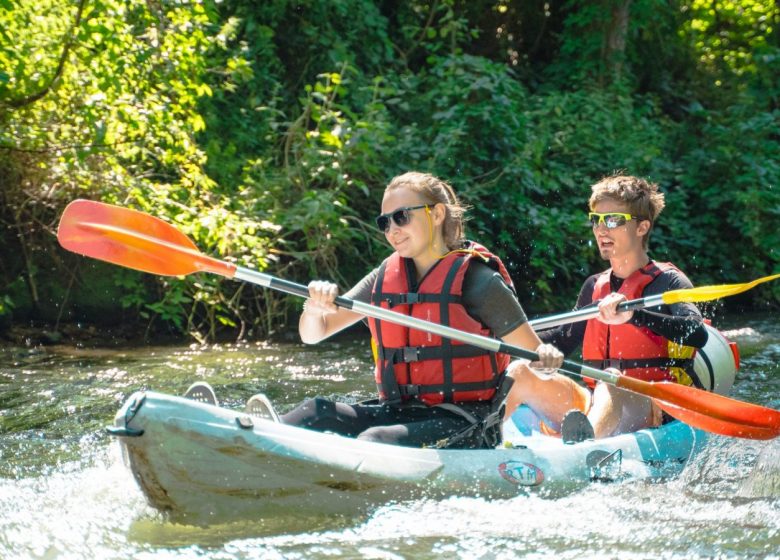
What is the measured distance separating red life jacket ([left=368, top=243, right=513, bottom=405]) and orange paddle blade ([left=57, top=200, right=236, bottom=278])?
2.27 feet

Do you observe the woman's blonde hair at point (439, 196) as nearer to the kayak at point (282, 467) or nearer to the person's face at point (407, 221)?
the person's face at point (407, 221)

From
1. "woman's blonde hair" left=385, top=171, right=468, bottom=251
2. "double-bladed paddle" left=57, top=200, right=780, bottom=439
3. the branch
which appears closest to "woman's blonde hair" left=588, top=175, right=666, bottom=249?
"double-bladed paddle" left=57, top=200, right=780, bottom=439

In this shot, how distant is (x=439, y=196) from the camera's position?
11.9 ft

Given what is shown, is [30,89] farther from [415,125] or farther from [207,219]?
[415,125]

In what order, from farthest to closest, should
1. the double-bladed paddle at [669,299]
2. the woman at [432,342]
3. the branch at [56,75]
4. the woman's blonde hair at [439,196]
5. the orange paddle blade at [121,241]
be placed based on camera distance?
the branch at [56,75] → the double-bladed paddle at [669,299] → the orange paddle blade at [121,241] → the woman's blonde hair at [439,196] → the woman at [432,342]

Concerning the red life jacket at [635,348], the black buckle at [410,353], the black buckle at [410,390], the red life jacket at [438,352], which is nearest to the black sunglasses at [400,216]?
the red life jacket at [438,352]

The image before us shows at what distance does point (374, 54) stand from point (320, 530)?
665cm

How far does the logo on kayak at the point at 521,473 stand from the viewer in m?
3.49

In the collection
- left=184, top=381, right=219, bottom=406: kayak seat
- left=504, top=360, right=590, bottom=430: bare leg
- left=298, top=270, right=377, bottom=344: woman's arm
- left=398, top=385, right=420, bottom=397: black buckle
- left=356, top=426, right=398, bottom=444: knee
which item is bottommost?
left=504, top=360, right=590, bottom=430: bare leg

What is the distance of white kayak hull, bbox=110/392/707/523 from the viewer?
300 cm

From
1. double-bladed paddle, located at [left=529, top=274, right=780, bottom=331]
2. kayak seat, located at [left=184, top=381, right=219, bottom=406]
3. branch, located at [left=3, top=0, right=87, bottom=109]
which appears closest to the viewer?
kayak seat, located at [left=184, top=381, right=219, bottom=406]

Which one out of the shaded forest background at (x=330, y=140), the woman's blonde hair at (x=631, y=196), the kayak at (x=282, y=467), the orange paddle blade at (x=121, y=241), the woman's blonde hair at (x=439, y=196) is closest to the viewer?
the kayak at (x=282, y=467)

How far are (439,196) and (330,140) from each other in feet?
11.9

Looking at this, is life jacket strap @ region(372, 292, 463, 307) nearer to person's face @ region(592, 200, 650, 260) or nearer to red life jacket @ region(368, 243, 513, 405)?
red life jacket @ region(368, 243, 513, 405)
